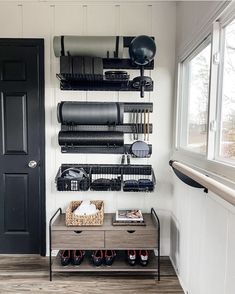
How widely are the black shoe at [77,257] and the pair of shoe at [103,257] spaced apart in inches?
3.9

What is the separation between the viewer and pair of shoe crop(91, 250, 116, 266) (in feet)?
7.54

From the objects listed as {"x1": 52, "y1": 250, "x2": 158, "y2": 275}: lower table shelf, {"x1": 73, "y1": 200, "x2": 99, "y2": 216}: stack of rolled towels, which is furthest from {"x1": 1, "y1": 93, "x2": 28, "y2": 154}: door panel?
{"x1": 52, "y1": 250, "x2": 158, "y2": 275}: lower table shelf

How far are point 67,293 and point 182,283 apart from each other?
91 cm

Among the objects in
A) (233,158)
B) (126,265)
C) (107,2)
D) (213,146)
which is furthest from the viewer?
(107,2)

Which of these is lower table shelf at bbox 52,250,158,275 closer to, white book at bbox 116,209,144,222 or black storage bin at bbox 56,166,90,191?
white book at bbox 116,209,144,222

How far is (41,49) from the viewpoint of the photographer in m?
2.53

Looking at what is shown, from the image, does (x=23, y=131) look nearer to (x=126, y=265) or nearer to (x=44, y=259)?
(x=44, y=259)

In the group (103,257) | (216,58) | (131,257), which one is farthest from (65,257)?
(216,58)

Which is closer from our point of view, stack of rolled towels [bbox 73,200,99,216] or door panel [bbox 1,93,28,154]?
stack of rolled towels [bbox 73,200,99,216]

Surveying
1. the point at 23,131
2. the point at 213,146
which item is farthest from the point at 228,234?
the point at 23,131

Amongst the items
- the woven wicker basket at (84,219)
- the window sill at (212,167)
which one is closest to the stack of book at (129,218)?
the woven wicker basket at (84,219)

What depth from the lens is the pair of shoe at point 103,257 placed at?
A: 2297 millimetres

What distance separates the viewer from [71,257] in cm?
234

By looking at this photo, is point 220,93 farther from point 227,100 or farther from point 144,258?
point 144,258
